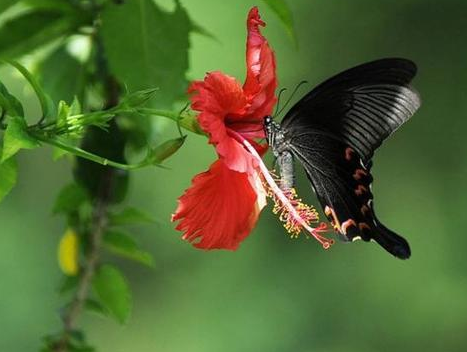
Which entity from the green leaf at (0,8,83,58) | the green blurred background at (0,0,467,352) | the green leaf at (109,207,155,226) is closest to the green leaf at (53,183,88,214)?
the green leaf at (109,207,155,226)

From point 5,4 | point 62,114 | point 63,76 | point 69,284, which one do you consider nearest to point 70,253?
point 69,284

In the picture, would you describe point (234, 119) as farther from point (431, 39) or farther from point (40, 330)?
point (431, 39)

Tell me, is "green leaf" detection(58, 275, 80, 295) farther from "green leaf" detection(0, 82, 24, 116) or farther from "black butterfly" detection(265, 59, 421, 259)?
"green leaf" detection(0, 82, 24, 116)

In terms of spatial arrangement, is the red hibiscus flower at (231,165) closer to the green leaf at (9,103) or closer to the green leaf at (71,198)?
the green leaf at (9,103)

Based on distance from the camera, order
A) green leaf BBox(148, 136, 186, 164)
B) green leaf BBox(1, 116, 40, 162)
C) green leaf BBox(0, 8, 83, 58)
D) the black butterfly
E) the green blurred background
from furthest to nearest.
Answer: the green blurred background → green leaf BBox(0, 8, 83, 58) → the black butterfly → green leaf BBox(148, 136, 186, 164) → green leaf BBox(1, 116, 40, 162)

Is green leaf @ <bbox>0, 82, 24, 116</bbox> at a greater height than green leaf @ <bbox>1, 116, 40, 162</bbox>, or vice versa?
green leaf @ <bbox>0, 82, 24, 116</bbox>

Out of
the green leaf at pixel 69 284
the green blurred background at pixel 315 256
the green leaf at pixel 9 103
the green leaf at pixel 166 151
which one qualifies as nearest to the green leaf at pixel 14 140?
the green leaf at pixel 9 103
